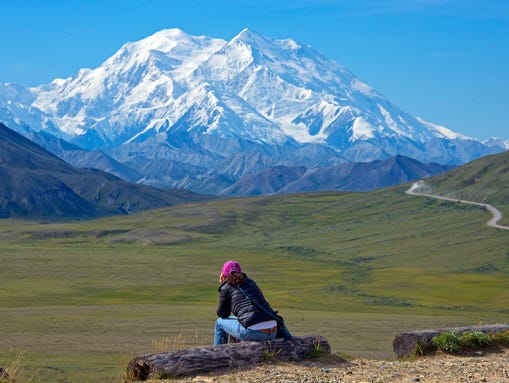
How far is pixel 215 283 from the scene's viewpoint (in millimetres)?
108062

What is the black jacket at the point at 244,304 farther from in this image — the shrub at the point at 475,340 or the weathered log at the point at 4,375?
the shrub at the point at 475,340

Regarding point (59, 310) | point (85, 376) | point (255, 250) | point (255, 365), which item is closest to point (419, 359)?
point (255, 365)

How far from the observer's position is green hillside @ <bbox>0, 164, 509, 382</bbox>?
167 ft

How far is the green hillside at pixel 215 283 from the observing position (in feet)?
167

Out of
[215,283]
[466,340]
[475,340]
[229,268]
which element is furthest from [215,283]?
[229,268]

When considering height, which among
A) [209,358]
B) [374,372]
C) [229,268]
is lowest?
[374,372]

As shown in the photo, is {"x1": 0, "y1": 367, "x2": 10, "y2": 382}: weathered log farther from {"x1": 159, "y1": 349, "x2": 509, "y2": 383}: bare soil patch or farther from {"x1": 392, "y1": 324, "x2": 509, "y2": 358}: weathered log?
{"x1": 392, "y1": 324, "x2": 509, "y2": 358}: weathered log

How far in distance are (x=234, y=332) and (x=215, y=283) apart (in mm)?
90071

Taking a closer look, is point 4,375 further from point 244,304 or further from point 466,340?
point 466,340

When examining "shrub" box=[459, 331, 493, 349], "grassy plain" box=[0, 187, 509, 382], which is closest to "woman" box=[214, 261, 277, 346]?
"shrub" box=[459, 331, 493, 349]

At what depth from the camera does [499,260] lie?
12888 cm

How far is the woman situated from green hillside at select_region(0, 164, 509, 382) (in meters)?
4.11

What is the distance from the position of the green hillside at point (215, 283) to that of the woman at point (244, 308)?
13.5ft

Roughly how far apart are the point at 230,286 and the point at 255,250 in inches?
5674
